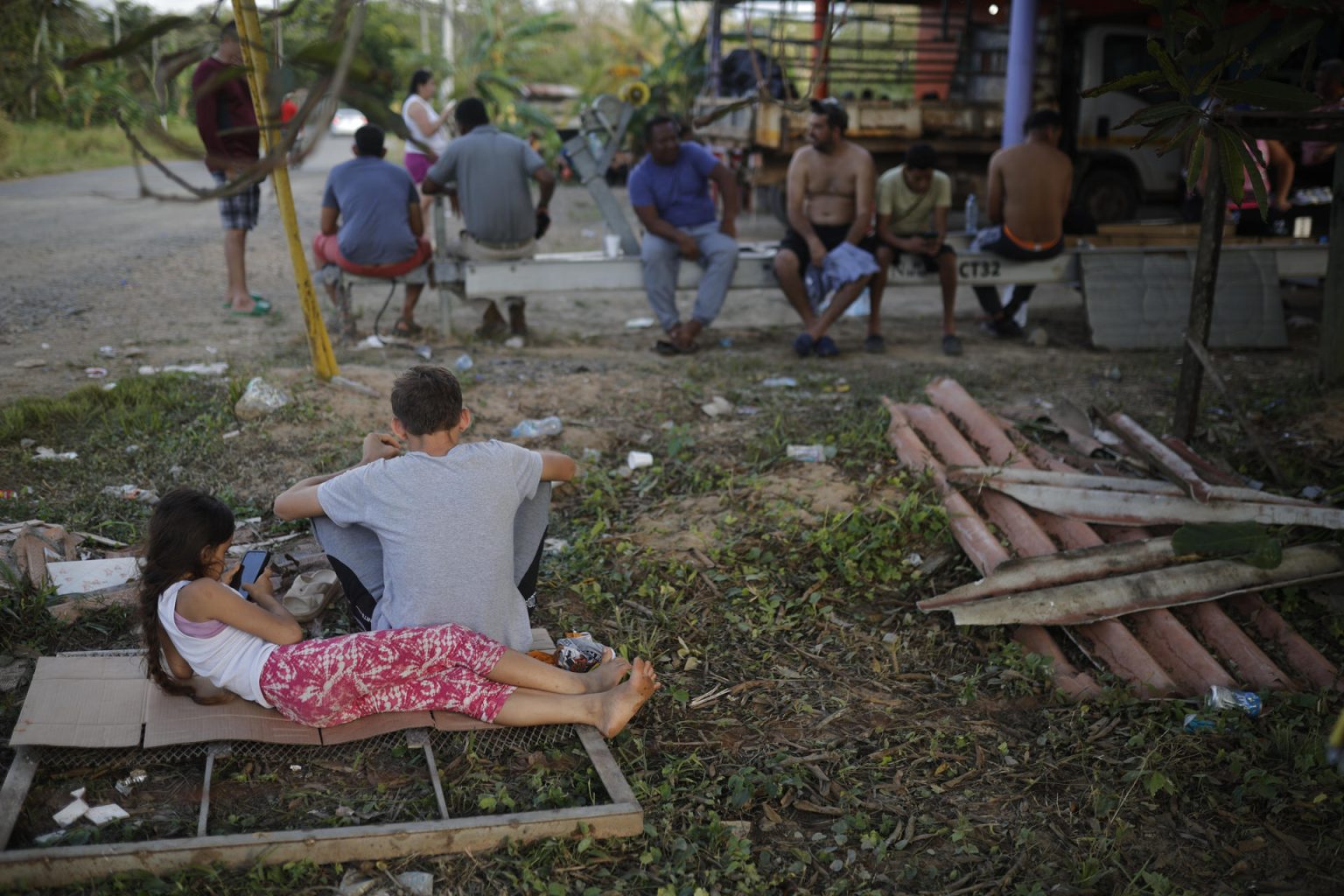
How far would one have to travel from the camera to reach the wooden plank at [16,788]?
8.23ft

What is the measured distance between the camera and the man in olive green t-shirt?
7516mm

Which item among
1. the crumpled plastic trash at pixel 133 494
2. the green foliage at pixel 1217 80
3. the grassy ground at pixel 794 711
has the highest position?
the green foliage at pixel 1217 80

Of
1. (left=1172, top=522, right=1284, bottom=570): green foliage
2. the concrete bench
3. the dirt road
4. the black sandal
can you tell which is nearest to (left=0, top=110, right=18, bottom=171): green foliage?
the dirt road

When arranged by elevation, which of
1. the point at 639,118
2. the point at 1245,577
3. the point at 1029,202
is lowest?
the point at 1245,577

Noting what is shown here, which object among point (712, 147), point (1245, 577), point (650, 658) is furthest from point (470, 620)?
point (712, 147)

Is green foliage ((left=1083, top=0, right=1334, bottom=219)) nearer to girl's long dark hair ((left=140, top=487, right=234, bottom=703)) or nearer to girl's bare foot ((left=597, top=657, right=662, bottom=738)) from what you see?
girl's bare foot ((left=597, top=657, right=662, bottom=738))

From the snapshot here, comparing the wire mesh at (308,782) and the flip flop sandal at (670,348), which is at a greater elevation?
the flip flop sandal at (670,348)

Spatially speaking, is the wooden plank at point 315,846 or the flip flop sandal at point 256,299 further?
the flip flop sandal at point 256,299

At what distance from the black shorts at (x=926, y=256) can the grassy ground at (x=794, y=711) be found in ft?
8.44

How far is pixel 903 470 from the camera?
4.79m

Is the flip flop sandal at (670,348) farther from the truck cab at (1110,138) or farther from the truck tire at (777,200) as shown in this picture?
the truck cab at (1110,138)

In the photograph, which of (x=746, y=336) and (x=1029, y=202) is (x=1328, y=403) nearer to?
(x=1029, y=202)

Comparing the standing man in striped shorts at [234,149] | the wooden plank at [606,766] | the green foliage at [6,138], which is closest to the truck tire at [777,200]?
the standing man in striped shorts at [234,149]

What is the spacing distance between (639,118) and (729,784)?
50.8 ft
